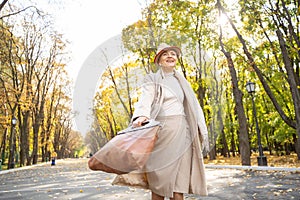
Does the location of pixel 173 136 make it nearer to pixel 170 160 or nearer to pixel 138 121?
pixel 170 160

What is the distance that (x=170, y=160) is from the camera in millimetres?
2785

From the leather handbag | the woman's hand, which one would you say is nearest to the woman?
the woman's hand

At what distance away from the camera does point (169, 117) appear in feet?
9.39

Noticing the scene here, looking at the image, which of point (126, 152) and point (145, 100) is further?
point (145, 100)

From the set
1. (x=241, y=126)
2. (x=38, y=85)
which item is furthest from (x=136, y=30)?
(x=38, y=85)

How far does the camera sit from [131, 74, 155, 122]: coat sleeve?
106 inches

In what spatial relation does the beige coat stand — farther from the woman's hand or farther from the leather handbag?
the leather handbag

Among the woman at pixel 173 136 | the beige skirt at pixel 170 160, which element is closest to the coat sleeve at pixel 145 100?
the woman at pixel 173 136

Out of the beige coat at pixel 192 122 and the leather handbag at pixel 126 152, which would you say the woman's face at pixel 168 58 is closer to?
the beige coat at pixel 192 122

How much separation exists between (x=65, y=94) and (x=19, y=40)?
11488 mm

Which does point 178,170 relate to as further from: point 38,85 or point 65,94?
point 65,94

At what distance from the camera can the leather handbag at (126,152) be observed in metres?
2.36

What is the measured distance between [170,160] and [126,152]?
1.94 feet

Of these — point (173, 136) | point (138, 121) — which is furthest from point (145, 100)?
point (173, 136)
